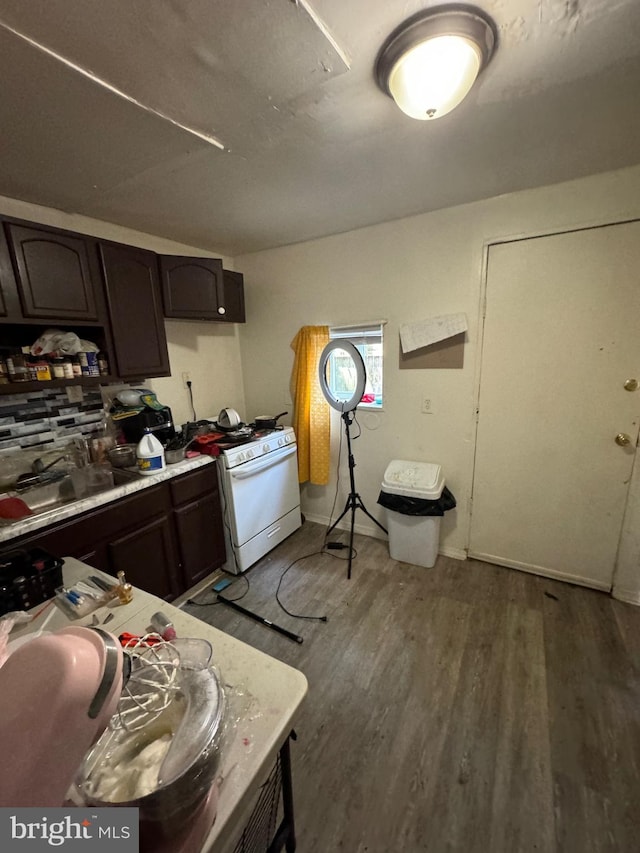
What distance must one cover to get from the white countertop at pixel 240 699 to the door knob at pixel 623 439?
2.09 m

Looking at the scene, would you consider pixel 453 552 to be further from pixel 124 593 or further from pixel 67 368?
pixel 67 368

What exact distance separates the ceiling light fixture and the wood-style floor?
2075 mm

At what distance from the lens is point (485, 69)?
3.35 feet

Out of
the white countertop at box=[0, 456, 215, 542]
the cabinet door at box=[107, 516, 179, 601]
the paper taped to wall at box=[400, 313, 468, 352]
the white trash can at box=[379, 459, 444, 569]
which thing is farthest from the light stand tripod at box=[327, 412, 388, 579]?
the cabinet door at box=[107, 516, 179, 601]

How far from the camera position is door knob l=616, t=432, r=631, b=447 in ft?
6.05

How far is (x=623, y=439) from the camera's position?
1.85 metres

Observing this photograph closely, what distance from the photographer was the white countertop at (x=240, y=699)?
528mm

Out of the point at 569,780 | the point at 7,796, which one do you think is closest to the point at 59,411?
the point at 7,796

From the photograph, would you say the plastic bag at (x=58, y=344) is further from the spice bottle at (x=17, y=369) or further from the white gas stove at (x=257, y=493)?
the white gas stove at (x=257, y=493)

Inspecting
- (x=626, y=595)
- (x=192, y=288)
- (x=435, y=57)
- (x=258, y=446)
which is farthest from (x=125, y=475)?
(x=626, y=595)

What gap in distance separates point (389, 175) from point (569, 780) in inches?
101

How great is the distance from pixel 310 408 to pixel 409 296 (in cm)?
109

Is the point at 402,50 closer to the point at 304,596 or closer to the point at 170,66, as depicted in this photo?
the point at 170,66

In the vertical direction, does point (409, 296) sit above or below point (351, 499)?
above
